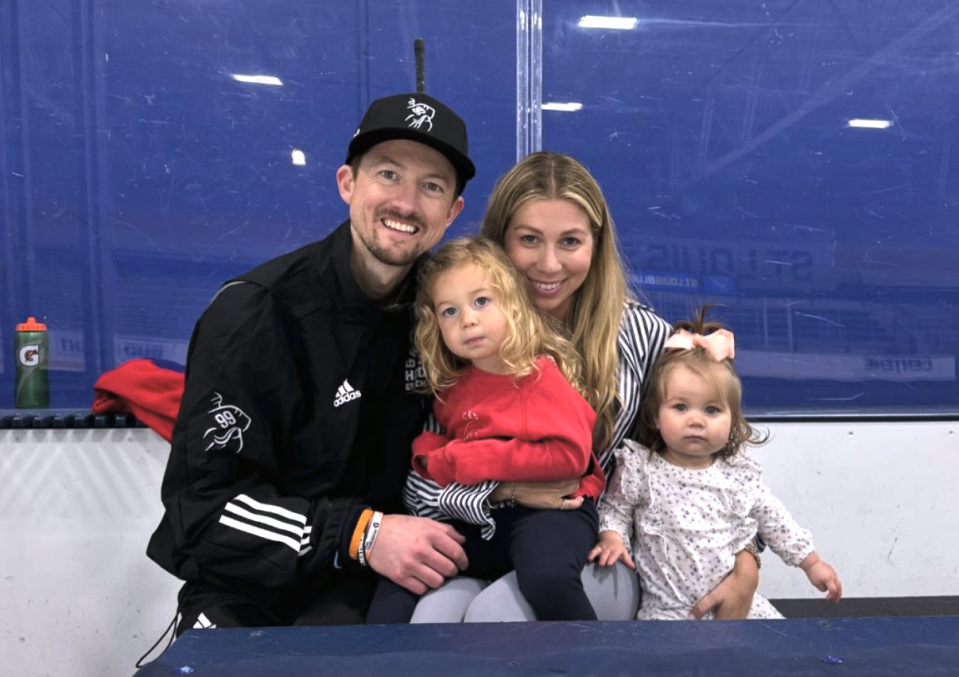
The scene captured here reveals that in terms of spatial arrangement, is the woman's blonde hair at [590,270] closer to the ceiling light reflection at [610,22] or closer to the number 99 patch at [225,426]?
the number 99 patch at [225,426]

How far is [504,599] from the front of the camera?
156 cm

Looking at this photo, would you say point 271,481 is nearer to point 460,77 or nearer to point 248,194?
point 248,194

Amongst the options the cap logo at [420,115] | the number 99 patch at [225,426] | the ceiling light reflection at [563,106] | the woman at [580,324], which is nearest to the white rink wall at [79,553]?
the number 99 patch at [225,426]

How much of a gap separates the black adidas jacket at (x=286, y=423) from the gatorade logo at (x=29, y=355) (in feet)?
3.78

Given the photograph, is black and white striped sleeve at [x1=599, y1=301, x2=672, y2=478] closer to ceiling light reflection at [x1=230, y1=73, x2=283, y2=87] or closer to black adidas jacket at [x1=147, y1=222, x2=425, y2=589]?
black adidas jacket at [x1=147, y1=222, x2=425, y2=589]

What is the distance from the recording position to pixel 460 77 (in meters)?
2.89

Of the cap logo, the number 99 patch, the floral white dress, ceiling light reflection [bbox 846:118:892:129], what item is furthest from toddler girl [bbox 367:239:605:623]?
ceiling light reflection [bbox 846:118:892:129]

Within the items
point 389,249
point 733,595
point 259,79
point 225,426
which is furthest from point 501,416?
point 259,79

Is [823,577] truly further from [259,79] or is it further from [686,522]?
[259,79]

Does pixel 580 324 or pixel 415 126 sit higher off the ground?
pixel 415 126

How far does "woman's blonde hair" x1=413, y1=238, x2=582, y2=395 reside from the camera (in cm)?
168

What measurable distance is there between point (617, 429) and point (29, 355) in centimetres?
178

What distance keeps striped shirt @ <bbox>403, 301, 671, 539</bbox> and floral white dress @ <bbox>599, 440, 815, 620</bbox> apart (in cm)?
7

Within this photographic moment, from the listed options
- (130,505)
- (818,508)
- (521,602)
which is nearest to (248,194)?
(130,505)
